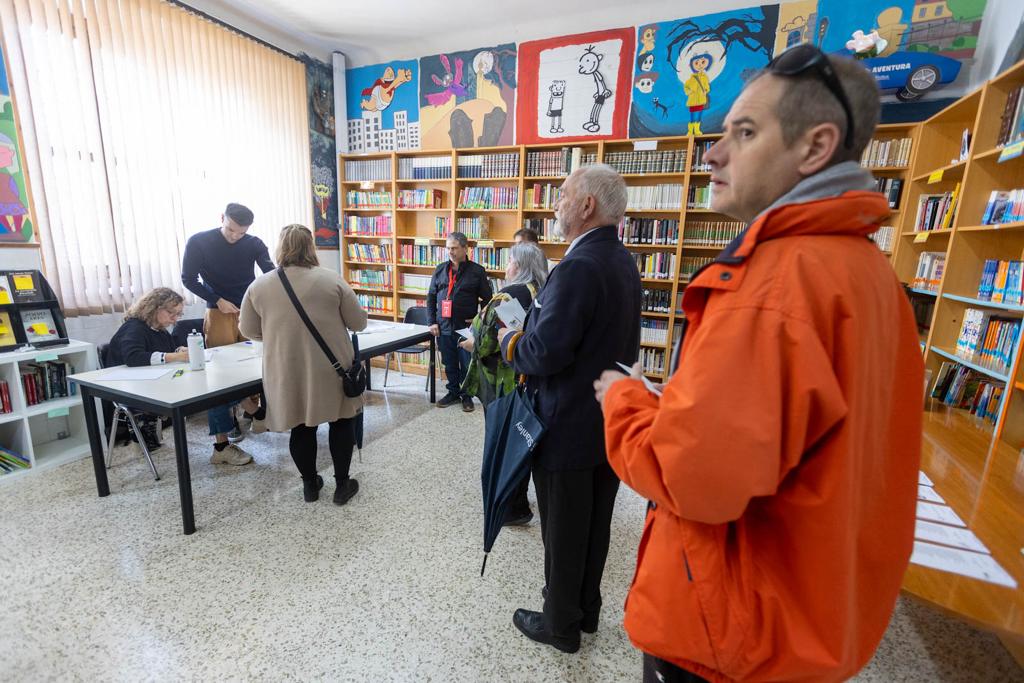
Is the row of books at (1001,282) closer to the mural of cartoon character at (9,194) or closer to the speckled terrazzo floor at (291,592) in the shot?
the speckled terrazzo floor at (291,592)

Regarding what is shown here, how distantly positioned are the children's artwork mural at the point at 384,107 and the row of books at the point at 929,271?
482 centimetres

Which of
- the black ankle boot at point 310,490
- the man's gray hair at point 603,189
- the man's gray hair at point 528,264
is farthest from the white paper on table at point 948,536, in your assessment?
the black ankle boot at point 310,490

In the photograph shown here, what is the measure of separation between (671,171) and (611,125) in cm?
78

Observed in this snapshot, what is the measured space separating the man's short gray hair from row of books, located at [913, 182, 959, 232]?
3114 mm

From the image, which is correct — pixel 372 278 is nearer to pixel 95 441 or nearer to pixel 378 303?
pixel 378 303

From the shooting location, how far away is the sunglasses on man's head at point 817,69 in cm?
58

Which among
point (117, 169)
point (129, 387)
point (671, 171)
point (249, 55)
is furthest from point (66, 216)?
point (671, 171)

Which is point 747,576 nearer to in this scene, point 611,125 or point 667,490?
point 667,490

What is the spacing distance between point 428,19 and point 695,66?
2602mm

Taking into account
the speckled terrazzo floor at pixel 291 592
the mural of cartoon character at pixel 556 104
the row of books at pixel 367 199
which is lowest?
the speckled terrazzo floor at pixel 291 592

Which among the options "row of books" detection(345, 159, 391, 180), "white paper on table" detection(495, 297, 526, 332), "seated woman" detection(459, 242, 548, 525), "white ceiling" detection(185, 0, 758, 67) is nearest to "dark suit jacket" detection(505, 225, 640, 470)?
"white paper on table" detection(495, 297, 526, 332)

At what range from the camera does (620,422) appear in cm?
73

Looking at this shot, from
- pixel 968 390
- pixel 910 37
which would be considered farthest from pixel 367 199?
pixel 968 390

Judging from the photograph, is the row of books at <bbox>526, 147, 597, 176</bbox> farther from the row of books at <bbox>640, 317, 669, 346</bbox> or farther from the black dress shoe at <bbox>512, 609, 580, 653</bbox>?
the black dress shoe at <bbox>512, 609, 580, 653</bbox>
